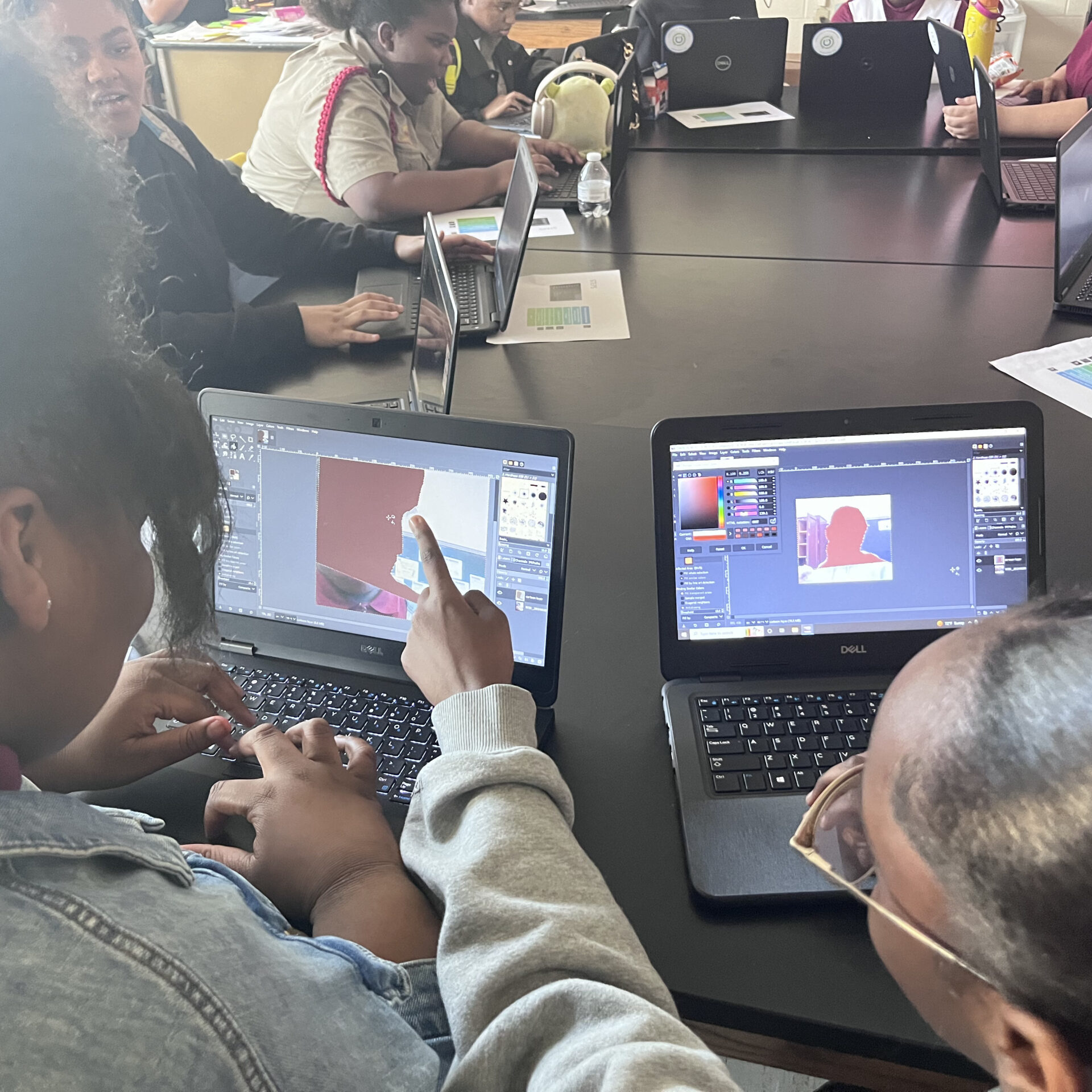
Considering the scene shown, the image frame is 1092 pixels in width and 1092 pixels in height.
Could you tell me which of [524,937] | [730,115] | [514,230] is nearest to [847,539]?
[524,937]

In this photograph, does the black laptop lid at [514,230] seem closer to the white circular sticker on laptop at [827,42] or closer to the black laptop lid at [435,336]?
the black laptop lid at [435,336]

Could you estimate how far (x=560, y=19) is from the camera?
467 cm

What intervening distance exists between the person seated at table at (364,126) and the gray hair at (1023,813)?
6.26 ft

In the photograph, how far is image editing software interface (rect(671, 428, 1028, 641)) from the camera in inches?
34.0

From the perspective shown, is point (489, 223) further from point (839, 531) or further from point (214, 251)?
point (839, 531)

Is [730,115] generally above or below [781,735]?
above

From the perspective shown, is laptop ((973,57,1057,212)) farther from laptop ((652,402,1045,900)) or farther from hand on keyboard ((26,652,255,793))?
hand on keyboard ((26,652,255,793))

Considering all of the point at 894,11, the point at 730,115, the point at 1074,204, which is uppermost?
the point at 894,11

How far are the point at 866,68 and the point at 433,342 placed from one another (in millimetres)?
2110

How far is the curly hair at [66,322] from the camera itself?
0.48 metres

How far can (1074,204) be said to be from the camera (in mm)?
1648

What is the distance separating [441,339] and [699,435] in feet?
1.54

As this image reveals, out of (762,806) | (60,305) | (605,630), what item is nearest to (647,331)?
(605,630)

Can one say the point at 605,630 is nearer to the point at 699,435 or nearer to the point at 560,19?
the point at 699,435
